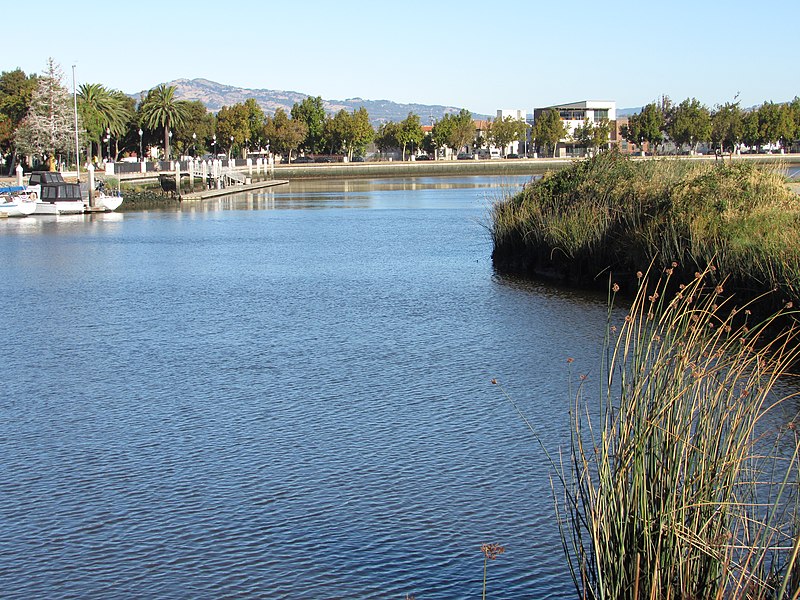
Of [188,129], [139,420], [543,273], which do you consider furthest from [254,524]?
[188,129]

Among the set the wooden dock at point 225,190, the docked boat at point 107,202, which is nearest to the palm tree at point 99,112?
the wooden dock at point 225,190

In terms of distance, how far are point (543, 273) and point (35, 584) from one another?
17440mm

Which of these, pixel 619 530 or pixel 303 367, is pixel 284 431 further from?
pixel 619 530

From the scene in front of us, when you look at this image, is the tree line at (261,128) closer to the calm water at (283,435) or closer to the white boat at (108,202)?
the white boat at (108,202)

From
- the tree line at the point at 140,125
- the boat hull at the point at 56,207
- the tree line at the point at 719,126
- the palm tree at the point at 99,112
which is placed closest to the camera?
the boat hull at the point at 56,207

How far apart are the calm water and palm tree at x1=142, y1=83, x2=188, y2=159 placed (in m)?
73.6

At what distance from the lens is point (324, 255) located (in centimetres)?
2902

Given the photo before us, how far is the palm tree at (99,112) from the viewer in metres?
78.6

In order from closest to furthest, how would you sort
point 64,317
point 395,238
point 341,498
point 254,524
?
point 254,524
point 341,498
point 64,317
point 395,238

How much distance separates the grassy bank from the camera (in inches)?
628

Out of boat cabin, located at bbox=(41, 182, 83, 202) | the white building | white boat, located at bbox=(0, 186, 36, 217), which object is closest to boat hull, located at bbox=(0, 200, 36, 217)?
white boat, located at bbox=(0, 186, 36, 217)

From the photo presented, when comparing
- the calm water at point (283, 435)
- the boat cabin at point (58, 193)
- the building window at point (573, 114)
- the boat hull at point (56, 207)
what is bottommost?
the calm water at point (283, 435)

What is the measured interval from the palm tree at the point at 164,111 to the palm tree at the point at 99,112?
2.71 meters

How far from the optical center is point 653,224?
64.3 ft
